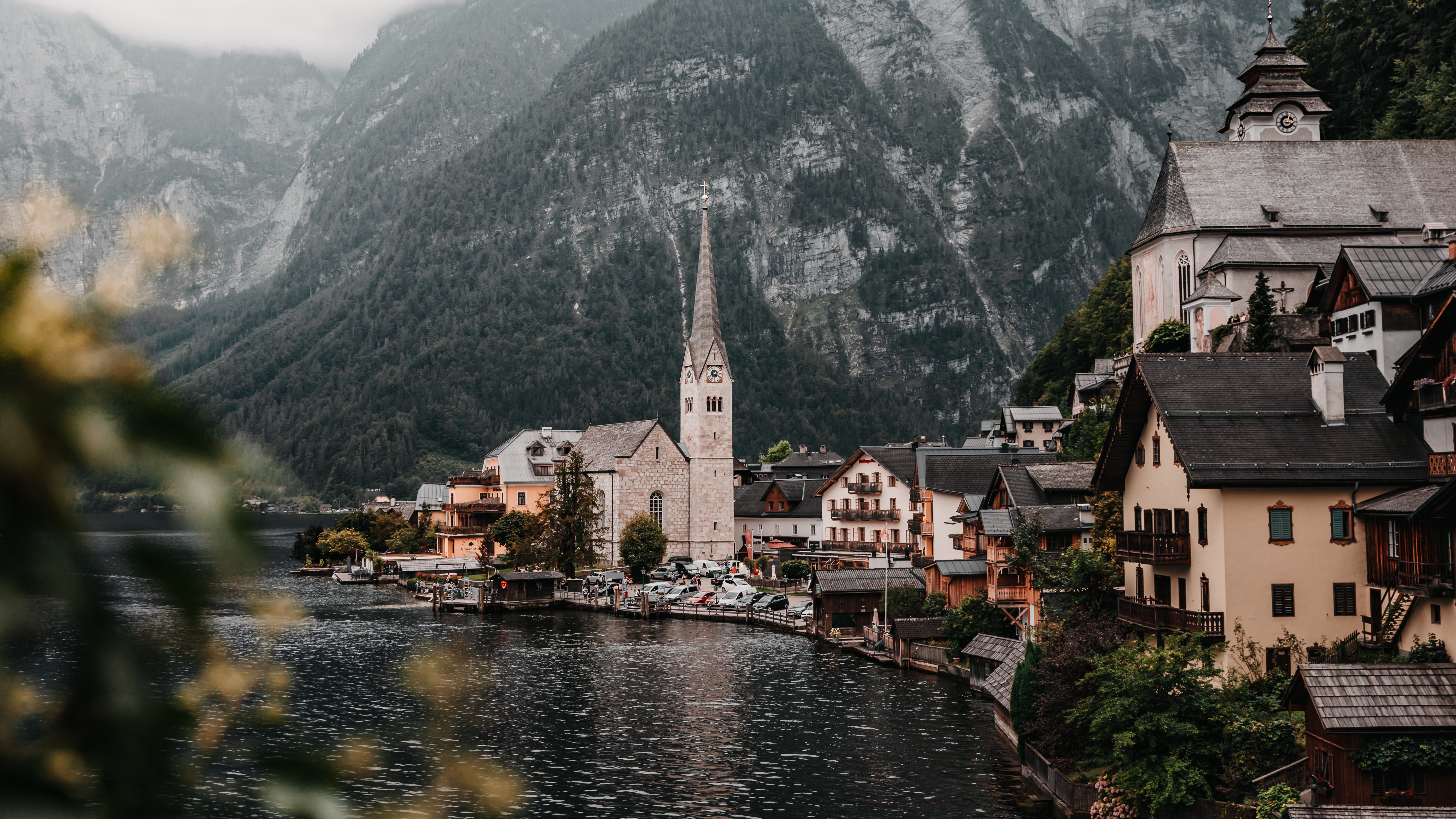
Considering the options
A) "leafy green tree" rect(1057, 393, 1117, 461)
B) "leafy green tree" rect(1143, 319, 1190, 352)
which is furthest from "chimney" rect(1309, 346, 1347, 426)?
"leafy green tree" rect(1143, 319, 1190, 352)

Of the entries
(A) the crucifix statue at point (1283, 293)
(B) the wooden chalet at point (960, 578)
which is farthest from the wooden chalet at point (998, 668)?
(A) the crucifix statue at point (1283, 293)

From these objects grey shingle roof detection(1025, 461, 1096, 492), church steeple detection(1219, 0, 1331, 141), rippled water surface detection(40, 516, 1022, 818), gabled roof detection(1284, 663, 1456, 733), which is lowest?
rippled water surface detection(40, 516, 1022, 818)

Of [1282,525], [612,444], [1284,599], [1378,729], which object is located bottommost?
[1378,729]

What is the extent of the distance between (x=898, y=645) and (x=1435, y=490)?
120 ft

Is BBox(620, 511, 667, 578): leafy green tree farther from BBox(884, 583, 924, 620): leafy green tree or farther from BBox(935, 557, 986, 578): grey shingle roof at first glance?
BBox(935, 557, 986, 578): grey shingle roof

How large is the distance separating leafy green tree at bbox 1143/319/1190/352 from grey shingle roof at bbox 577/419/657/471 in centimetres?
6029

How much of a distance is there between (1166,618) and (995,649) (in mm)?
17532

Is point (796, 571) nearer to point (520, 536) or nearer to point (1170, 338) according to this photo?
point (520, 536)

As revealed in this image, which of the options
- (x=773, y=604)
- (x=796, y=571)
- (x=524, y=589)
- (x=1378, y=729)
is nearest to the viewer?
(x=1378, y=729)

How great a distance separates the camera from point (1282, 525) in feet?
120

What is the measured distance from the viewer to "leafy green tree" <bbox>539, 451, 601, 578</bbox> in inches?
4424

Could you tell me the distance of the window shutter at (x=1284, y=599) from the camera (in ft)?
119

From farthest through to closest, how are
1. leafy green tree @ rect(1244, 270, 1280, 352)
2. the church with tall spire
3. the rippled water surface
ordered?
the church with tall spire < leafy green tree @ rect(1244, 270, 1280, 352) < the rippled water surface

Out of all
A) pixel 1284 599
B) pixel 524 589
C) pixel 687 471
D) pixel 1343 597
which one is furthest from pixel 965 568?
pixel 687 471
